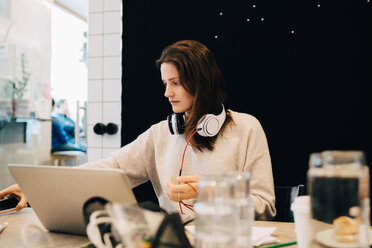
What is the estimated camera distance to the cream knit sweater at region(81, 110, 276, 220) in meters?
1.40

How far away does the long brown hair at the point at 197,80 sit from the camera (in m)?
1.52

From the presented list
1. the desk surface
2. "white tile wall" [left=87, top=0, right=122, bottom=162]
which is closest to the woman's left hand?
the desk surface

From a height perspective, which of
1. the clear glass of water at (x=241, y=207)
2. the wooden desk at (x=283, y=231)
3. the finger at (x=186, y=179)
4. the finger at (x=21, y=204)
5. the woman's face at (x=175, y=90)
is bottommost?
the finger at (x=21, y=204)

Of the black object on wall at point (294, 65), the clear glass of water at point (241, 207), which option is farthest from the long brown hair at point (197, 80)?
the clear glass of water at point (241, 207)

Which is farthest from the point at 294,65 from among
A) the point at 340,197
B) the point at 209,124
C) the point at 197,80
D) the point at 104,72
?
the point at 340,197

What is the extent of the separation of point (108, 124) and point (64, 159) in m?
1.43

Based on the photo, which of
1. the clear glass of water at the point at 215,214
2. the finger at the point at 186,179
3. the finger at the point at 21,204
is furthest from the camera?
the finger at the point at 21,204

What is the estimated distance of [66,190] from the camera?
2.88 feet

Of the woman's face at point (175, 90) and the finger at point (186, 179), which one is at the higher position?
the woman's face at point (175, 90)

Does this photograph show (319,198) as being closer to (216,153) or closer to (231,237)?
(231,237)

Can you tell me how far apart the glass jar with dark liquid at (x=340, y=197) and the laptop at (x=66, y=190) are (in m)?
0.42

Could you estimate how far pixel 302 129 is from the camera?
→ 2123 mm

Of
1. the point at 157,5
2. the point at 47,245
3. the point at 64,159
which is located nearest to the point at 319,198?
the point at 47,245

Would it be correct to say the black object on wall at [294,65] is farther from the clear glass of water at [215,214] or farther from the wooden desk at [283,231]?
the clear glass of water at [215,214]
